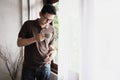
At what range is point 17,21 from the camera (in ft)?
10.3

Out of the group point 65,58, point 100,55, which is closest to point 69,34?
point 65,58

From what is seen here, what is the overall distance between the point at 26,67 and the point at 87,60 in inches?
33.4

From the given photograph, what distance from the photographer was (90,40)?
1.46m

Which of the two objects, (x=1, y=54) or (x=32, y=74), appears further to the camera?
(x=1, y=54)

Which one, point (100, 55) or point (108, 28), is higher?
point (108, 28)

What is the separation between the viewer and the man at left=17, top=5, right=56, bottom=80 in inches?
80.0

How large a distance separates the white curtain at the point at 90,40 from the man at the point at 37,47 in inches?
9.7

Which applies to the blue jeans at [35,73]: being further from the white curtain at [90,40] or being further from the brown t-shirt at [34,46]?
the white curtain at [90,40]

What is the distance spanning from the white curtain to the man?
0.25 m

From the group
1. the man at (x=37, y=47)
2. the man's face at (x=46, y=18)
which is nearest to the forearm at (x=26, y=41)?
the man at (x=37, y=47)

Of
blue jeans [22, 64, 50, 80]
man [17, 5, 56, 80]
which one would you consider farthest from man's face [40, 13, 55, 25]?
blue jeans [22, 64, 50, 80]

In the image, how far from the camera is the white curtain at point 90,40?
1.27 m

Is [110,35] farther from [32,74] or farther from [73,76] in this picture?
[32,74]

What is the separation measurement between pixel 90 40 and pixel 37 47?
78cm
